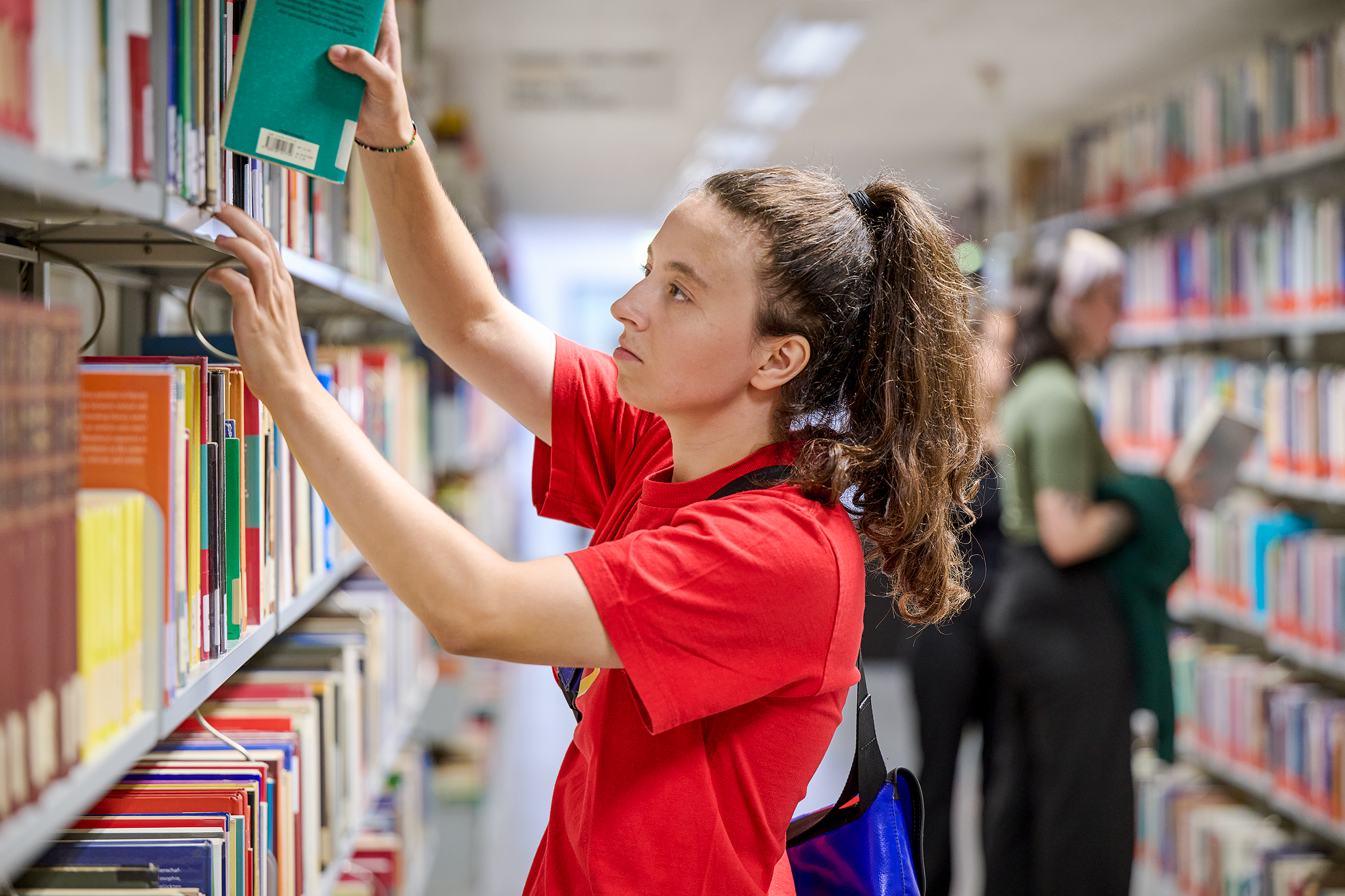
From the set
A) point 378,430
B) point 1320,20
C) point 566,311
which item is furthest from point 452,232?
point 566,311

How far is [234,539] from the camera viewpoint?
1089 millimetres

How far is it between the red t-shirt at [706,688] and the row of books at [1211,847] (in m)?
1.98

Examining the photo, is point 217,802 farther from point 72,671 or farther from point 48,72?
point 48,72

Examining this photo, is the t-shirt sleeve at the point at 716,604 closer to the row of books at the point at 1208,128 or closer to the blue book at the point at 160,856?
the blue book at the point at 160,856

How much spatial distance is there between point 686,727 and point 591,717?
12 centimetres

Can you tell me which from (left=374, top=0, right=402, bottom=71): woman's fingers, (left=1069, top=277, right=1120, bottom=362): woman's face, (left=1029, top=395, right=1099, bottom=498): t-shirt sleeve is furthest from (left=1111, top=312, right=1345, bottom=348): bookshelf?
(left=374, top=0, right=402, bottom=71): woman's fingers

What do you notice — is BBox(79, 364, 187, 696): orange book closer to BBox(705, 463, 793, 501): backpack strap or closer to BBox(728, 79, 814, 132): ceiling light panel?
BBox(705, 463, 793, 501): backpack strap

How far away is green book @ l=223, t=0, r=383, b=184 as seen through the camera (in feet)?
2.97

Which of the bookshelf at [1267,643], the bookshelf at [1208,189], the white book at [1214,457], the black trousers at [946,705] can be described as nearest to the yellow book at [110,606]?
the black trousers at [946,705]

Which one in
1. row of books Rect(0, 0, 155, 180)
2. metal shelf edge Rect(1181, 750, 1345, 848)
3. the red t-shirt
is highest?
row of books Rect(0, 0, 155, 180)

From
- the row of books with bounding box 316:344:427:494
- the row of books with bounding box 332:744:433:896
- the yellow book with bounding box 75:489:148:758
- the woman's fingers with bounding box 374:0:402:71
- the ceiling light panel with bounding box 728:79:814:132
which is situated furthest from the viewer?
the ceiling light panel with bounding box 728:79:814:132

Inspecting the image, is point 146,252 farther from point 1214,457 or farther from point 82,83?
point 1214,457

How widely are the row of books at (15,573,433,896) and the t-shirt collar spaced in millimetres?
545

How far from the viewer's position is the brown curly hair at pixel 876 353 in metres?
1.09
